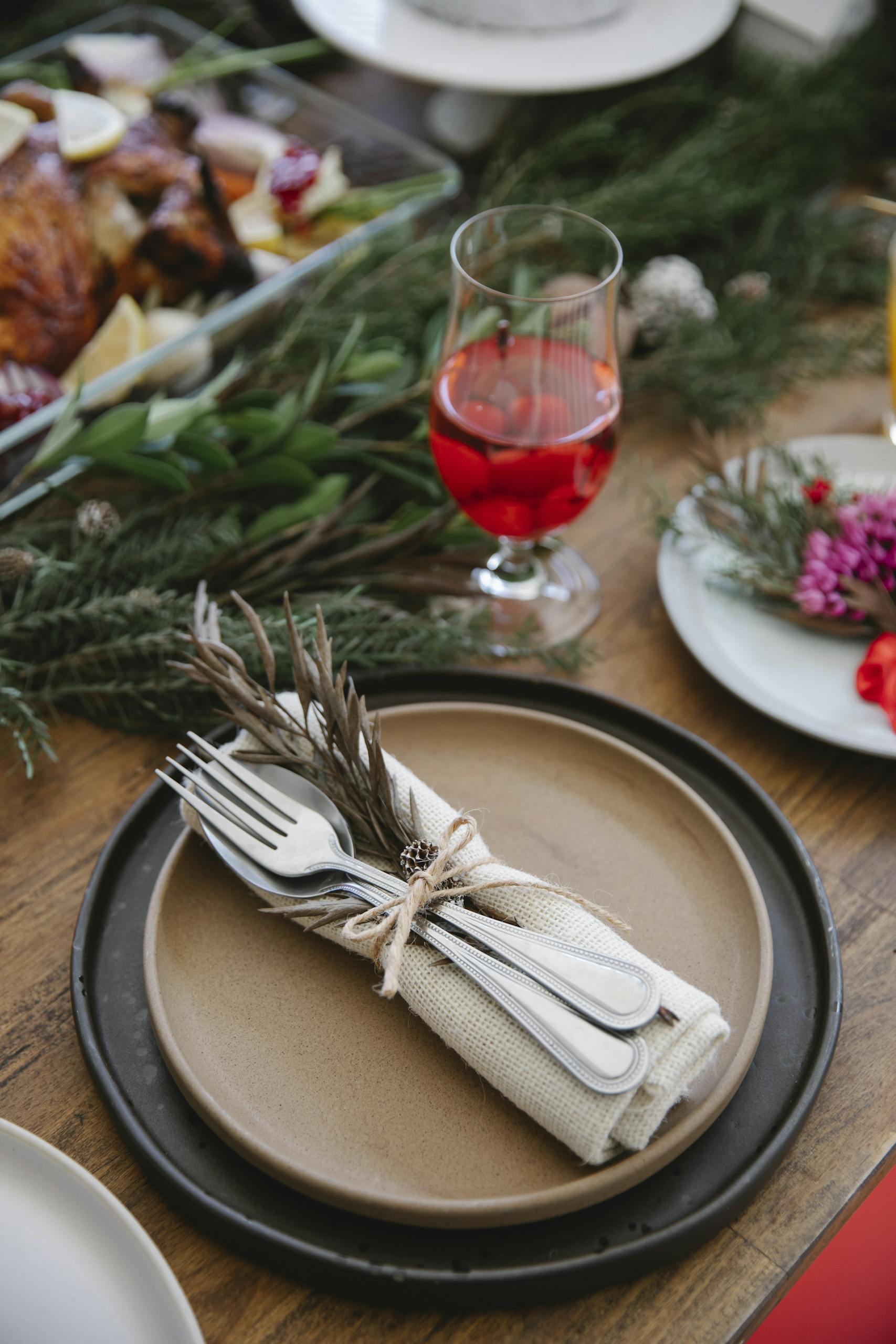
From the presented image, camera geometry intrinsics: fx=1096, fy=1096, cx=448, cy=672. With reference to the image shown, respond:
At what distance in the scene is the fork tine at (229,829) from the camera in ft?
1.96

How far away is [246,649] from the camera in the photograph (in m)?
0.77

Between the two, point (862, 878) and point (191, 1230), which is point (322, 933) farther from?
point (862, 878)

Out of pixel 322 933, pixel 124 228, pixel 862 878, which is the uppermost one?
pixel 124 228

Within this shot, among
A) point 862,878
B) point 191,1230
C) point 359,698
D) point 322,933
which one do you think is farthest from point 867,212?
point 191,1230

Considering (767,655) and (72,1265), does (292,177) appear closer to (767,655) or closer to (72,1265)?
(767,655)

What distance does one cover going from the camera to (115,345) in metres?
1.06

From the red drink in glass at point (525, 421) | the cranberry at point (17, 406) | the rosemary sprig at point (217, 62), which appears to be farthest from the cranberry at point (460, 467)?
the rosemary sprig at point (217, 62)

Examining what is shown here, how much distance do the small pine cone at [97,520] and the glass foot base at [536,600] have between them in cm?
27

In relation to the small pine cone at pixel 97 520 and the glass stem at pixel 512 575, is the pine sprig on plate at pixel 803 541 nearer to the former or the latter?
the glass stem at pixel 512 575

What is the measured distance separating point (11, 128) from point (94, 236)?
0.12m

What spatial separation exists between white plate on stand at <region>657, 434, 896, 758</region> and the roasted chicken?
59 cm

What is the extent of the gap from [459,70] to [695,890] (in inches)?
37.2

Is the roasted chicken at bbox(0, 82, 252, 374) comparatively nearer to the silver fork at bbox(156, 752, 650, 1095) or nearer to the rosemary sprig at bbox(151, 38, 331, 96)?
the rosemary sprig at bbox(151, 38, 331, 96)

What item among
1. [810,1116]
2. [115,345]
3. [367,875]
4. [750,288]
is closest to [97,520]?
[115,345]
